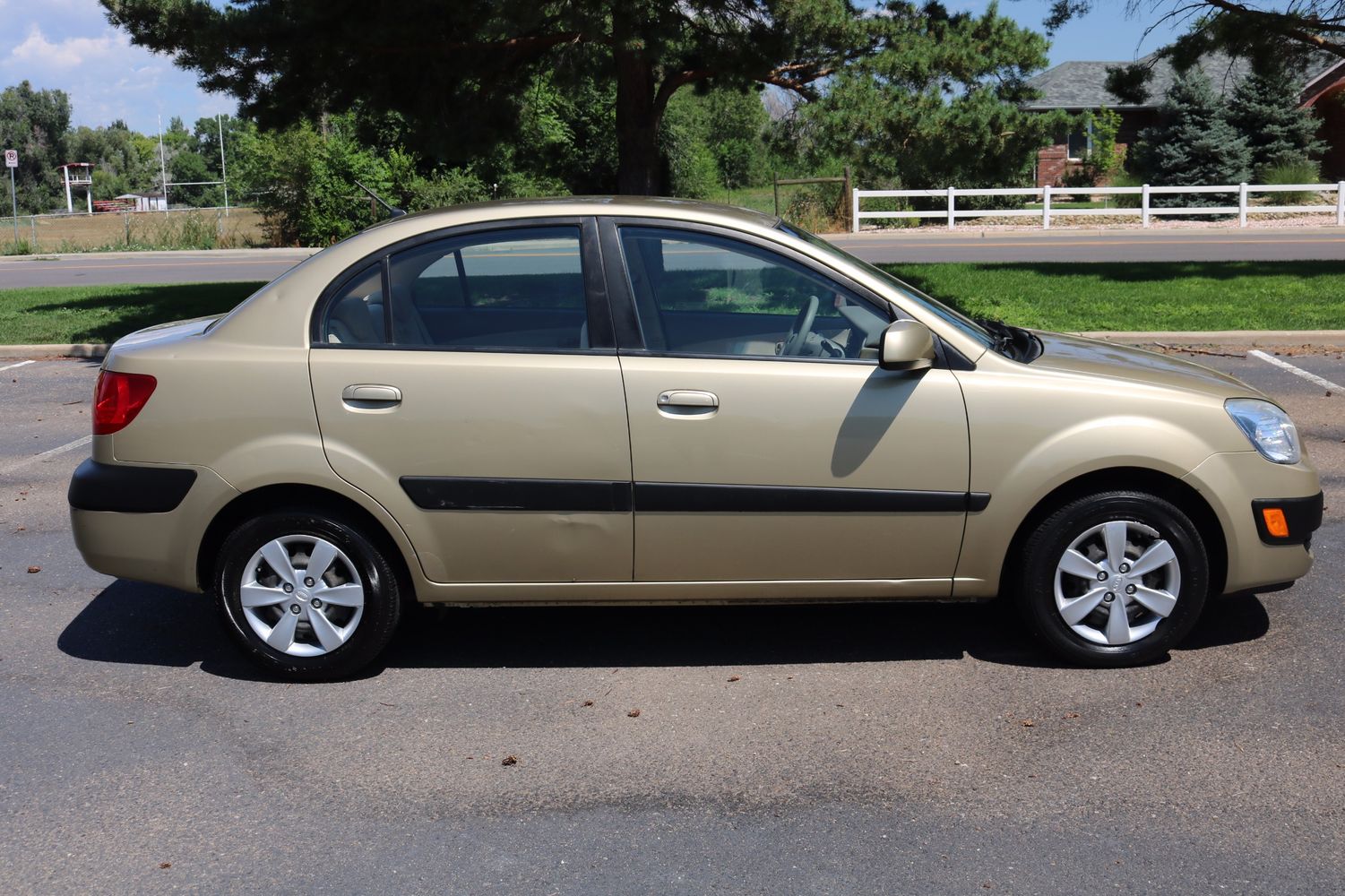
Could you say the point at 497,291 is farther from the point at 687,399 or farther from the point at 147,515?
the point at 147,515

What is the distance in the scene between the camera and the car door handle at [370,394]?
4508mm

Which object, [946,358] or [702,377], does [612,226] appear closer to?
[702,377]

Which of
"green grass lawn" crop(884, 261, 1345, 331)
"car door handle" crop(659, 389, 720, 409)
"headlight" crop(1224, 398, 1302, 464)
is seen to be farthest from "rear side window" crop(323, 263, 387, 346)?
"green grass lawn" crop(884, 261, 1345, 331)

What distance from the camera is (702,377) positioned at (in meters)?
4.48

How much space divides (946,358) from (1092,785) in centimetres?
154

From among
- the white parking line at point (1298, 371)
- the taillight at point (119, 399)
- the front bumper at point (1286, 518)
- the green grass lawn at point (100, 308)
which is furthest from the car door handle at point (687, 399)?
the green grass lawn at point (100, 308)

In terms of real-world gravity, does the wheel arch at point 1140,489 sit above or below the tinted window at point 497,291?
below

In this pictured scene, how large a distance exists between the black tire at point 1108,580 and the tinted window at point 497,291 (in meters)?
Result: 1.82

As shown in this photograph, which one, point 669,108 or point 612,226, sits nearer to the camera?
point 612,226

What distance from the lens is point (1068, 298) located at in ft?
48.0

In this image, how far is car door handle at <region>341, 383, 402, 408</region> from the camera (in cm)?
451

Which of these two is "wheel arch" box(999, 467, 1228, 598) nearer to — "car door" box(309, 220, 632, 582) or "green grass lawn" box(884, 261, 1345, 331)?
"car door" box(309, 220, 632, 582)

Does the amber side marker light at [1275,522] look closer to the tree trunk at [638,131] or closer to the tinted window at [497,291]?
the tinted window at [497,291]

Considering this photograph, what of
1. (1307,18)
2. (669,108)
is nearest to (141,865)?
(1307,18)
